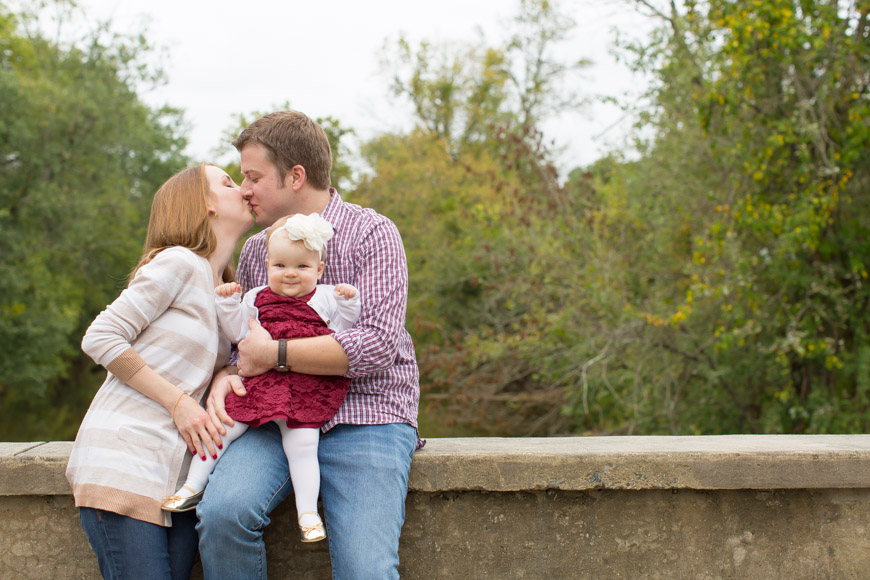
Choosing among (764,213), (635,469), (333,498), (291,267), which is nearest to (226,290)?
(291,267)

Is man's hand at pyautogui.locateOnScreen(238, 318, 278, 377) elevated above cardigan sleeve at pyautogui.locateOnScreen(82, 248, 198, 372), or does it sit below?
below

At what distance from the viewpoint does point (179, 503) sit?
2148 mm

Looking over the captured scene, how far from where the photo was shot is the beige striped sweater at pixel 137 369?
6.94 feet

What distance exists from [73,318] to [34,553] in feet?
49.8

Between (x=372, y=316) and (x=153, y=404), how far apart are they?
26.9 inches

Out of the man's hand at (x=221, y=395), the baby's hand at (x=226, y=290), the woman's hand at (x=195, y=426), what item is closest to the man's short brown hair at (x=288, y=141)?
the baby's hand at (x=226, y=290)

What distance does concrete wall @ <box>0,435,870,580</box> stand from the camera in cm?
244

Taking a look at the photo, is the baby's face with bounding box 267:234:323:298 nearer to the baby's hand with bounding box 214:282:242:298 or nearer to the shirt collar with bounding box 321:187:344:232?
the baby's hand with bounding box 214:282:242:298

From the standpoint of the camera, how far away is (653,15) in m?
8.34

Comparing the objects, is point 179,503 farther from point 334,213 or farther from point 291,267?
point 334,213

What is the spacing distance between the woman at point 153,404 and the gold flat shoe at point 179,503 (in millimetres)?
19

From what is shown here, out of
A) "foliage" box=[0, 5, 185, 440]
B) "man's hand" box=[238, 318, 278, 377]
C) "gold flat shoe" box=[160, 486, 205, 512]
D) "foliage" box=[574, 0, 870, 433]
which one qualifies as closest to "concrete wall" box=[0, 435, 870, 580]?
"gold flat shoe" box=[160, 486, 205, 512]

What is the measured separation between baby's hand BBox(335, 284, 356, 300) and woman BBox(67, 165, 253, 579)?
388 millimetres

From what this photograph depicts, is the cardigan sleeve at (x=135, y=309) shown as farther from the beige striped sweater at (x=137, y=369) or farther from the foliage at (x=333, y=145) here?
the foliage at (x=333, y=145)
